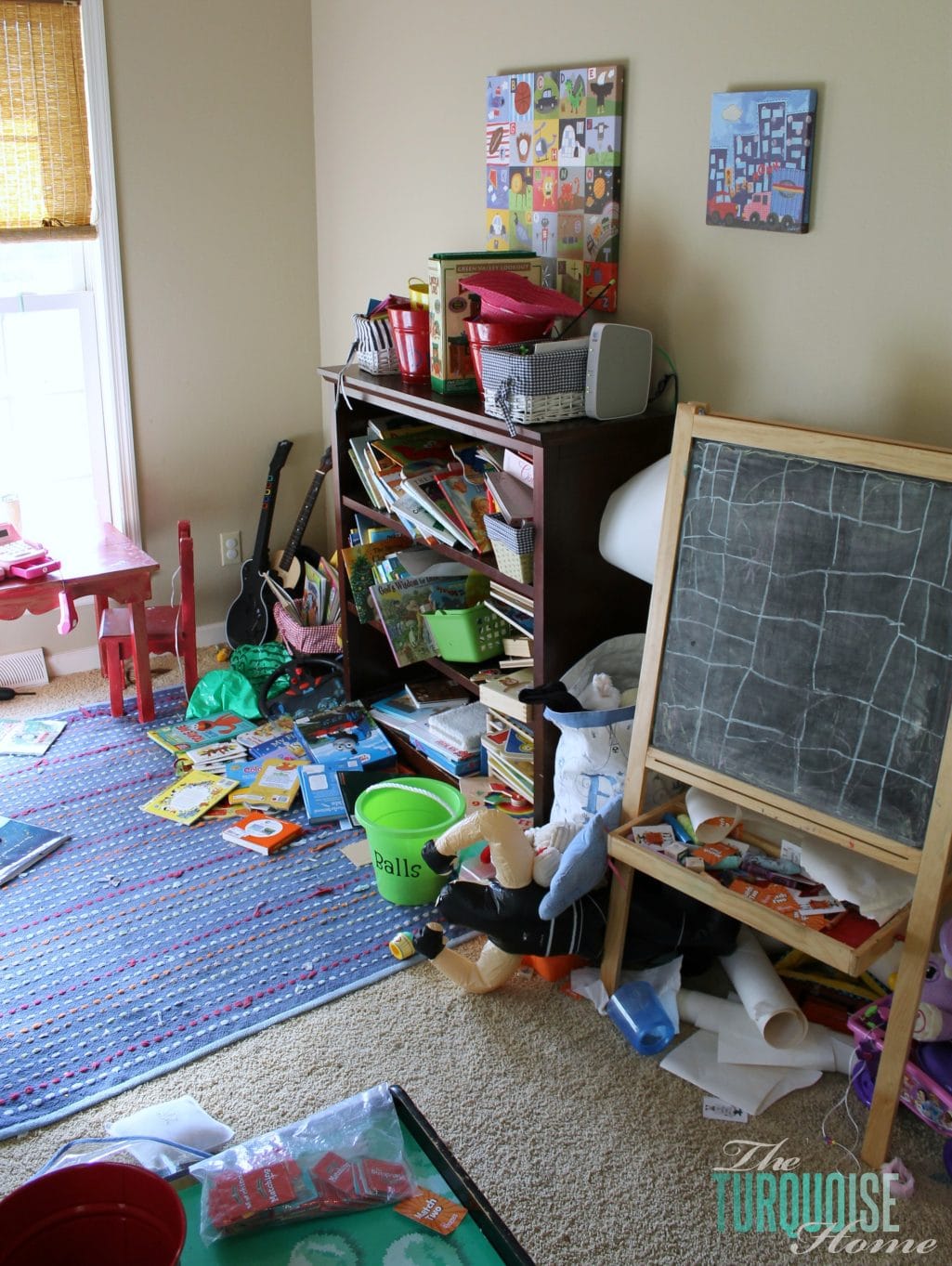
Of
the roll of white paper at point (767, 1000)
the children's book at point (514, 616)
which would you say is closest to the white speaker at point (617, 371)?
the children's book at point (514, 616)

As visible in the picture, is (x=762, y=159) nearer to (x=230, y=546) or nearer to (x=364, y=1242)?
(x=364, y=1242)

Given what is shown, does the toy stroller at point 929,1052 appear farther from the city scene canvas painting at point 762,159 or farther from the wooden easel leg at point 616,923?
the city scene canvas painting at point 762,159

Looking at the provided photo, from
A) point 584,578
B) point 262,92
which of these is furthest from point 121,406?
point 584,578

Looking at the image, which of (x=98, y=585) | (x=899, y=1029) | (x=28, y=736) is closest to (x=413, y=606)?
(x=98, y=585)

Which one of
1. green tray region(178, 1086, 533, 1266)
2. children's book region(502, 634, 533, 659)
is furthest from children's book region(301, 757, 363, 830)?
green tray region(178, 1086, 533, 1266)

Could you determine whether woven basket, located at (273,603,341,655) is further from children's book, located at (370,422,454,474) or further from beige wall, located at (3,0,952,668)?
children's book, located at (370,422,454,474)

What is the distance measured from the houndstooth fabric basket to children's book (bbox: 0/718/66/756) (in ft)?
5.37

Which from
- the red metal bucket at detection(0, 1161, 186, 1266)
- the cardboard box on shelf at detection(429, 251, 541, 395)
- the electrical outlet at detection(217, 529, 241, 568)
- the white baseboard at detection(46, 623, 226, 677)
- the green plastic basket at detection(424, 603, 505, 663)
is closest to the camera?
the red metal bucket at detection(0, 1161, 186, 1266)

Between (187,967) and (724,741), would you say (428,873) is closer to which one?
(187,967)

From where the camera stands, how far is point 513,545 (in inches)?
97.9

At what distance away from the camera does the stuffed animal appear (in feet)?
7.29

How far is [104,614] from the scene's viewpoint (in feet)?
11.2

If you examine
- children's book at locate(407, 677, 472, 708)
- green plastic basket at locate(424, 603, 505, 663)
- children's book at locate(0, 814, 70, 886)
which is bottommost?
children's book at locate(0, 814, 70, 886)

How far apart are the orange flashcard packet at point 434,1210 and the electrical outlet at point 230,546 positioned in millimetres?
2729
